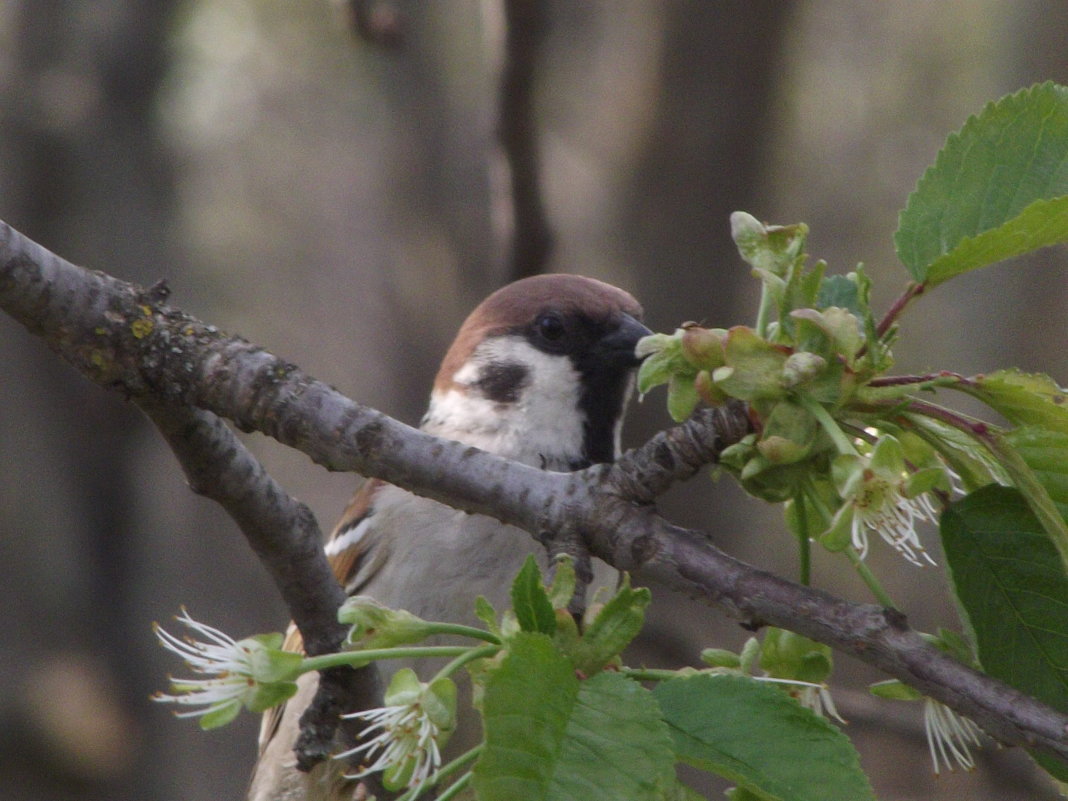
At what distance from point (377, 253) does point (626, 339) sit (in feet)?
8.59

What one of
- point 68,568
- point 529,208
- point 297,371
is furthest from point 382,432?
point 68,568

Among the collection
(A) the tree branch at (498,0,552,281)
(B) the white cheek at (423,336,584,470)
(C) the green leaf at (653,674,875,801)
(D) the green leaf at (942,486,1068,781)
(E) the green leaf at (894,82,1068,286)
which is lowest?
(C) the green leaf at (653,674,875,801)

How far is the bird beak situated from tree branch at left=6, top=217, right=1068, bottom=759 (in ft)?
4.05

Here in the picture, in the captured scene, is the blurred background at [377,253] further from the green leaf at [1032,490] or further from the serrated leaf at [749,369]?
the green leaf at [1032,490]

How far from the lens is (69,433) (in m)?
4.50

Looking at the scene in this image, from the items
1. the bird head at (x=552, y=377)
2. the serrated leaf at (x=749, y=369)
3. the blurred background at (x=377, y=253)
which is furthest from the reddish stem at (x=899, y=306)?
the blurred background at (x=377, y=253)

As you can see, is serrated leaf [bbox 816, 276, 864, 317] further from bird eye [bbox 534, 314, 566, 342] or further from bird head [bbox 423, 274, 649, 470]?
bird eye [bbox 534, 314, 566, 342]

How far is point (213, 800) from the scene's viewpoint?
4.48 meters

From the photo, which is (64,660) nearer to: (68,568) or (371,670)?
(68,568)

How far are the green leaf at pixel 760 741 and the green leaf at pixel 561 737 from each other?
0.07 meters

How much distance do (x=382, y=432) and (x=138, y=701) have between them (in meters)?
3.41

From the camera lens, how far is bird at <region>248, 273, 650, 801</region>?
261 cm

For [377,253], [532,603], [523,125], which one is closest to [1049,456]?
[532,603]

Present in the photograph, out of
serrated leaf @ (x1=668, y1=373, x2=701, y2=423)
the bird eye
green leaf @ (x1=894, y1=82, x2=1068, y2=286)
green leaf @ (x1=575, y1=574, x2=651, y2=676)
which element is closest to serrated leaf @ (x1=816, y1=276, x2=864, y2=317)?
green leaf @ (x1=894, y1=82, x2=1068, y2=286)
